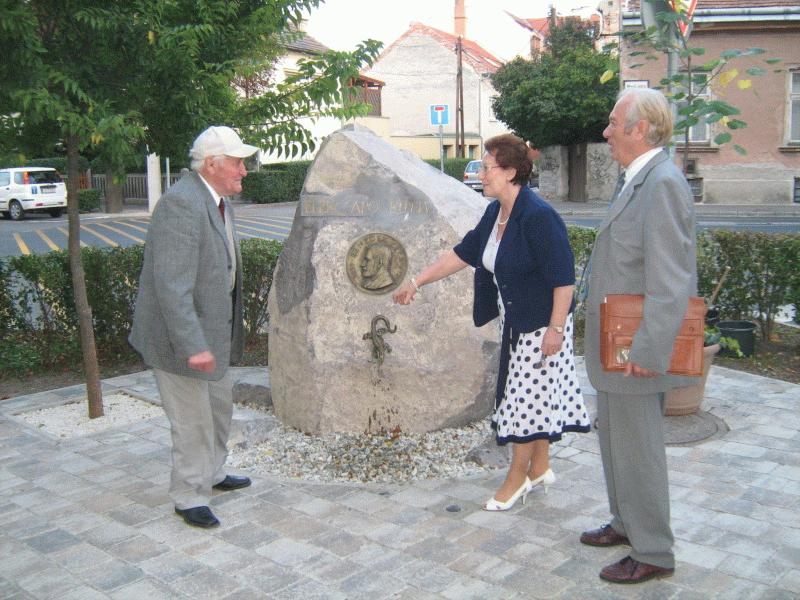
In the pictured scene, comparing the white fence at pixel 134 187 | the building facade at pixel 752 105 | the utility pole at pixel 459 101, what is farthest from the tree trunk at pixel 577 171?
the white fence at pixel 134 187

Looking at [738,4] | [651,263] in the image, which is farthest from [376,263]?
[738,4]

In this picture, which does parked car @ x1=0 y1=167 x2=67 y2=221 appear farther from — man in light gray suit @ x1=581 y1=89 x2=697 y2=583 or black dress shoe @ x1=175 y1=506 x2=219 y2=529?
man in light gray suit @ x1=581 y1=89 x2=697 y2=583

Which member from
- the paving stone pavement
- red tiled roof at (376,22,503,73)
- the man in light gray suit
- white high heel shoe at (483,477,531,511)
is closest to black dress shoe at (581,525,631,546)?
the paving stone pavement

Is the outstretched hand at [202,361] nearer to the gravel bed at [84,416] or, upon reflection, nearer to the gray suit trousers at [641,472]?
the gray suit trousers at [641,472]

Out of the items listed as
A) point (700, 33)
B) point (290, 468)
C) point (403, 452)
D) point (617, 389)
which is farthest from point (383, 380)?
point (700, 33)

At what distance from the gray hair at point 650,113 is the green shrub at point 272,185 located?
2654cm

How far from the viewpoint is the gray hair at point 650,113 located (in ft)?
10.5

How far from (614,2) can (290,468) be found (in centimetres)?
3113

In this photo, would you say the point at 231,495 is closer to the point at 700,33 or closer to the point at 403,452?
the point at 403,452

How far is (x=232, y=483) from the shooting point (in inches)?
175

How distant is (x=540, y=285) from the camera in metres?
3.88

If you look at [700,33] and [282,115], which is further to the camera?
[700,33]

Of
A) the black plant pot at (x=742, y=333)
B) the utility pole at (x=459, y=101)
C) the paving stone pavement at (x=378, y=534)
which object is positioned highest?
the utility pole at (x=459, y=101)

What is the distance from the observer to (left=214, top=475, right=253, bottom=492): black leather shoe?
14.6 feet
